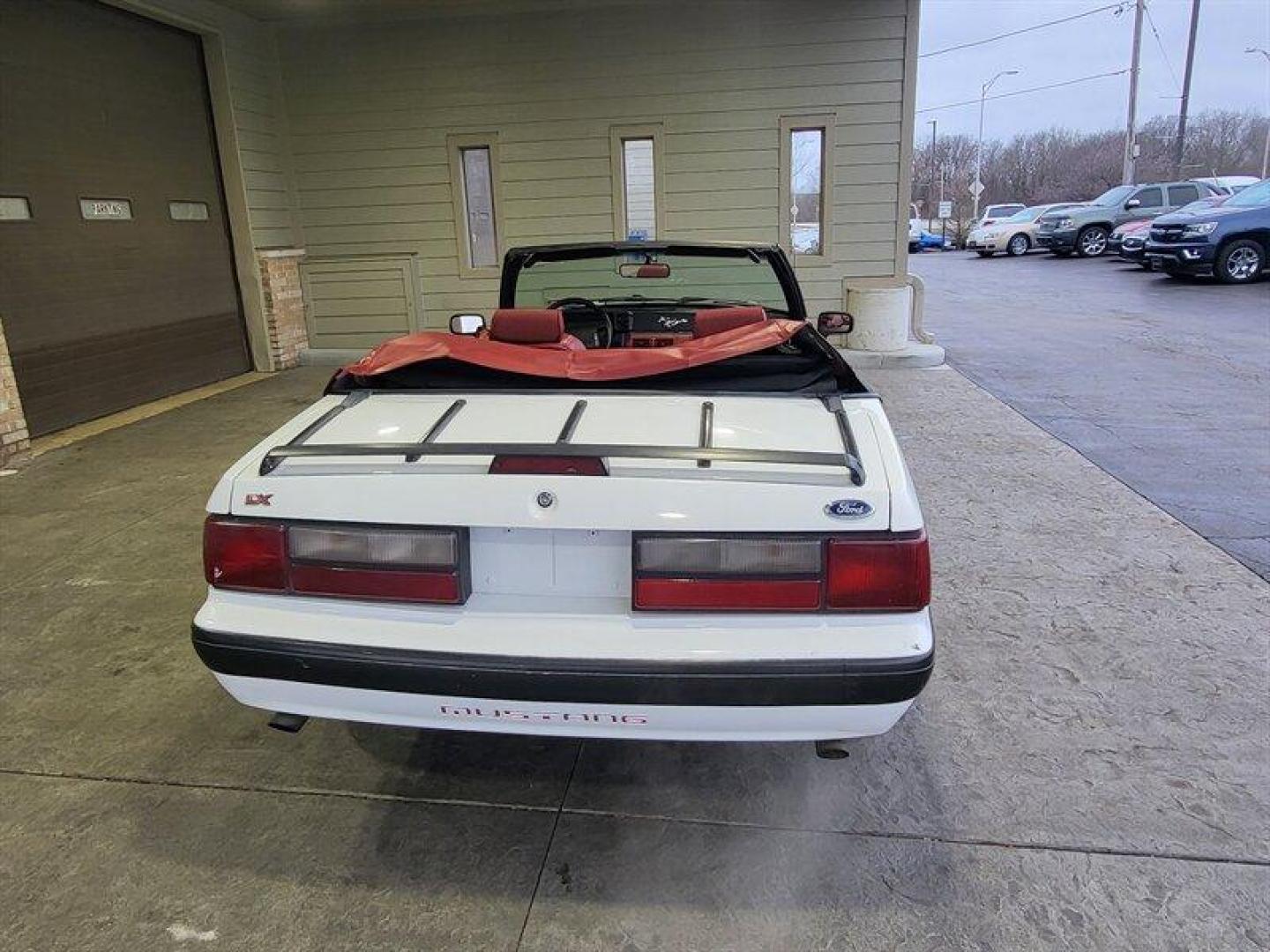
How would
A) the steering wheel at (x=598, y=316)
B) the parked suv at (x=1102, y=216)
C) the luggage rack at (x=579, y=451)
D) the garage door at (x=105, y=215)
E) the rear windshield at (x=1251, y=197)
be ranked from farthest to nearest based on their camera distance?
the parked suv at (x=1102, y=216), the rear windshield at (x=1251, y=197), the garage door at (x=105, y=215), the steering wheel at (x=598, y=316), the luggage rack at (x=579, y=451)

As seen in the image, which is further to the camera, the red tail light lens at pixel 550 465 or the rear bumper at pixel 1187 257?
the rear bumper at pixel 1187 257

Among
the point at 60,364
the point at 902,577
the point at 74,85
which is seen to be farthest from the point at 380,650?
the point at 74,85

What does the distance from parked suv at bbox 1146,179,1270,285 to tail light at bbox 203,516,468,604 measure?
52.0 ft

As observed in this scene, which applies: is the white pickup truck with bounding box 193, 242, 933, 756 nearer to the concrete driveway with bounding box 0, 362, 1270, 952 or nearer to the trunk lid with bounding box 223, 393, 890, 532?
the trunk lid with bounding box 223, 393, 890, 532

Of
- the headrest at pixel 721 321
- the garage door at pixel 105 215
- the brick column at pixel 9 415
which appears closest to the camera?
the headrest at pixel 721 321

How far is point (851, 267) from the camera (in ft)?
28.9

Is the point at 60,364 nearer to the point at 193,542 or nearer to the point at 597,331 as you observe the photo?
the point at 193,542

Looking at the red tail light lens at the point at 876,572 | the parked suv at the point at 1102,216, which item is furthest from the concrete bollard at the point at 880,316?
the parked suv at the point at 1102,216

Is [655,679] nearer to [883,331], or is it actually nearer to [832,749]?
[832,749]

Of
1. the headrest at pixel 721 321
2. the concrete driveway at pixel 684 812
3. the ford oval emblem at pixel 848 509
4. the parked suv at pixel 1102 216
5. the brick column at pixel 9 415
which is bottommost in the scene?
the concrete driveway at pixel 684 812

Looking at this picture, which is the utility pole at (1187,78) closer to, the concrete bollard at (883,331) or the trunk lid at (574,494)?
the concrete bollard at (883,331)

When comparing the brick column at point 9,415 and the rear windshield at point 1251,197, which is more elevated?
the rear windshield at point 1251,197

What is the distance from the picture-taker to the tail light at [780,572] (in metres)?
1.73

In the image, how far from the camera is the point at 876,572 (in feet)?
5.69
